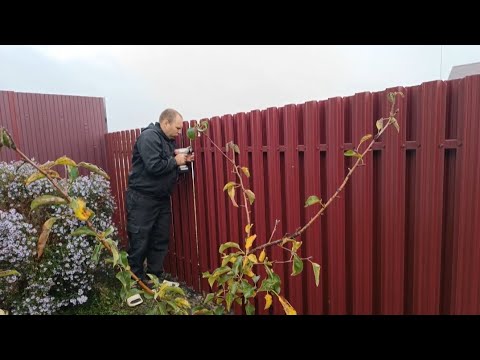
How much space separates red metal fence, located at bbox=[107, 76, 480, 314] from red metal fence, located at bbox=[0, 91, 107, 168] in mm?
4180

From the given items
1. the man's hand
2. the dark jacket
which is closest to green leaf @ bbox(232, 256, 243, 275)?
the dark jacket

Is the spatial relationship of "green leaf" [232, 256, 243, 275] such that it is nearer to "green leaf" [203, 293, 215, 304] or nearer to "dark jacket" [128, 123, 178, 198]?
"green leaf" [203, 293, 215, 304]

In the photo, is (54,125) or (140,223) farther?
(54,125)

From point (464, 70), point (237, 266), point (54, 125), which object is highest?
point (464, 70)

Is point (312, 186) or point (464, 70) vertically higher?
point (464, 70)

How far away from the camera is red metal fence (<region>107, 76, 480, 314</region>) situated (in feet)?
5.83

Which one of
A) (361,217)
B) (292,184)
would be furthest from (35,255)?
(361,217)

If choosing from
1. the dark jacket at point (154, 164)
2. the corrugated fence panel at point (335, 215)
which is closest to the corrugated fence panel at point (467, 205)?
the corrugated fence panel at point (335, 215)

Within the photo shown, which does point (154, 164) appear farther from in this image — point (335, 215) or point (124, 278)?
point (124, 278)

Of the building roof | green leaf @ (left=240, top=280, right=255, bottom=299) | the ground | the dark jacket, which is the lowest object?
the ground

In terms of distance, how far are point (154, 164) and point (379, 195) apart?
7.63ft

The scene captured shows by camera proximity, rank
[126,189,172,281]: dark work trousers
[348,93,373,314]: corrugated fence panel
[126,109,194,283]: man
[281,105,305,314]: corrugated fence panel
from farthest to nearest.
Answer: [126,189,172,281]: dark work trousers
[126,109,194,283]: man
[281,105,305,314]: corrugated fence panel
[348,93,373,314]: corrugated fence panel

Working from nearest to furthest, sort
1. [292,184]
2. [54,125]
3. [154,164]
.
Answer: [292,184] < [154,164] < [54,125]

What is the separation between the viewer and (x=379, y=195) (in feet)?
7.11
